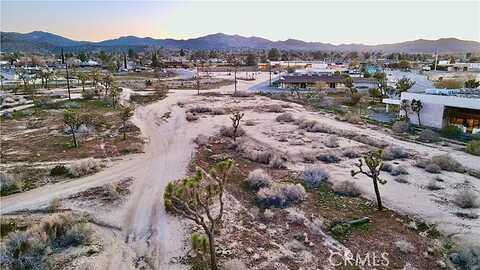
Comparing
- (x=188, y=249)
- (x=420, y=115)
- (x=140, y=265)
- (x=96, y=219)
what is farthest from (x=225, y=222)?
(x=420, y=115)

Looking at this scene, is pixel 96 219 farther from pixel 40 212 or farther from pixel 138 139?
pixel 138 139

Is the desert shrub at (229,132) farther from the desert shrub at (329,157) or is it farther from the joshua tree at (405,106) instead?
the joshua tree at (405,106)

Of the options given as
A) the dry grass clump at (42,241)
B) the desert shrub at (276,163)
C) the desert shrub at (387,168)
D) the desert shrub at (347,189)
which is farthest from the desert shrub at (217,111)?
the dry grass clump at (42,241)

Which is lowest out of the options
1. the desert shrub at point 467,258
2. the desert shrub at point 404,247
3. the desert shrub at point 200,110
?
the desert shrub at point 404,247

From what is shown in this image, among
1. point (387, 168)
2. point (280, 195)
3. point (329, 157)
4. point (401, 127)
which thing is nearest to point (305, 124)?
point (401, 127)

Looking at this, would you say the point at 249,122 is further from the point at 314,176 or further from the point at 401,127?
the point at 314,176

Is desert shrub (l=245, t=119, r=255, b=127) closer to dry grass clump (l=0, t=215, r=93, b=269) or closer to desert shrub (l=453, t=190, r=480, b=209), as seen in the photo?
desert shrub (l=453, t=190, r=480, b=209)
